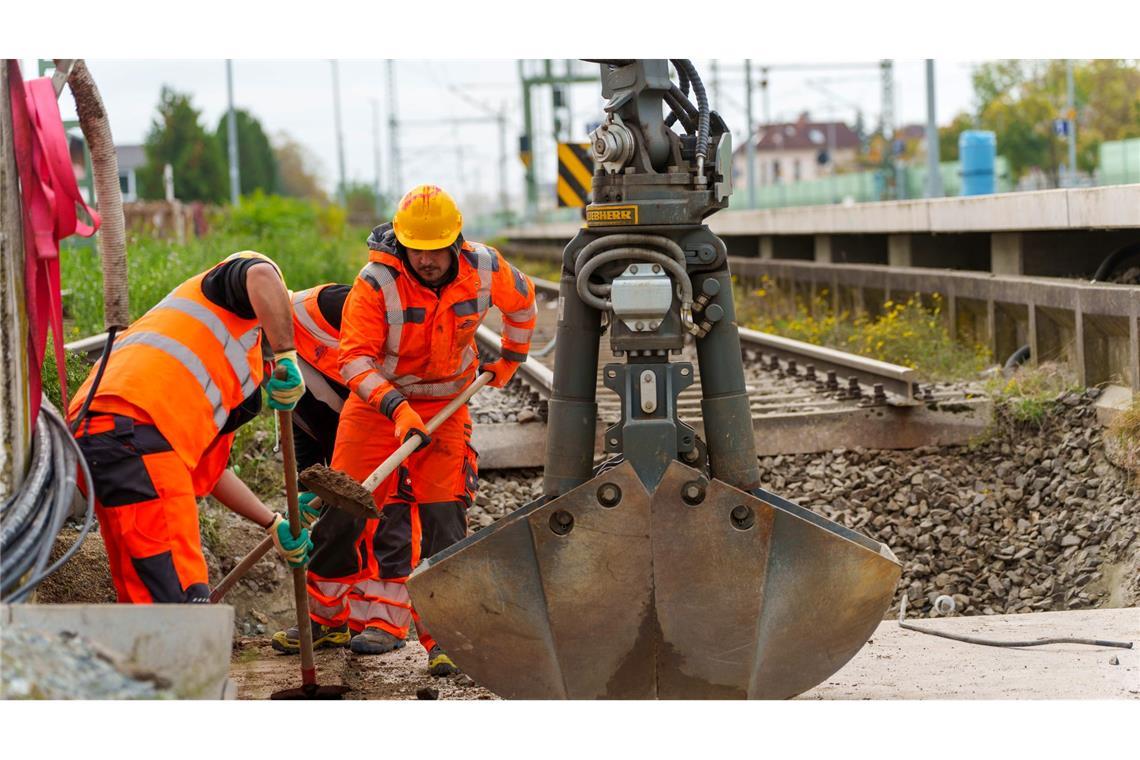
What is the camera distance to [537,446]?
28.1ft

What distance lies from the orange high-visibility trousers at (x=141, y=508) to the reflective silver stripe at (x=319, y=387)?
178 cm

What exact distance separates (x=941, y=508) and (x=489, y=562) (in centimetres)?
392

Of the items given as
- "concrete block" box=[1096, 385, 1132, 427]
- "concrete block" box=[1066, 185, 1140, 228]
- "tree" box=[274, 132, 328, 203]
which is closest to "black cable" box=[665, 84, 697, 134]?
"concrete block" box=[1096, 385, 1132, 427]

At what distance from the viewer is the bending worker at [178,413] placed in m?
A: 4.50

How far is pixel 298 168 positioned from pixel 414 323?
312 ft

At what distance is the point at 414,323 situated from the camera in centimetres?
570

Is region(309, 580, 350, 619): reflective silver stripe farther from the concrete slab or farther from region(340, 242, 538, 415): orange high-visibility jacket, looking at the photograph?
the concrete slab

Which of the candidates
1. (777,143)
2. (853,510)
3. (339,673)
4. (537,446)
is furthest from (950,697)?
(777,143)

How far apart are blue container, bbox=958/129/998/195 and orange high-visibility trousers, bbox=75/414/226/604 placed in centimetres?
1424

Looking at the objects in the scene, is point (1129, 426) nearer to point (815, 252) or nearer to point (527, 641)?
point (527, 641)

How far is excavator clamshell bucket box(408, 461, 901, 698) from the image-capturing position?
4.34m

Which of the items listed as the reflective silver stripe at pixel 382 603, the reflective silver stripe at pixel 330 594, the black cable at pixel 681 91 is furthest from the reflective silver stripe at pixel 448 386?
the black cable at pixel 681 91

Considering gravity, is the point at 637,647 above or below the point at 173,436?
below

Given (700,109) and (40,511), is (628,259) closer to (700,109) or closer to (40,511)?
(700,109)
